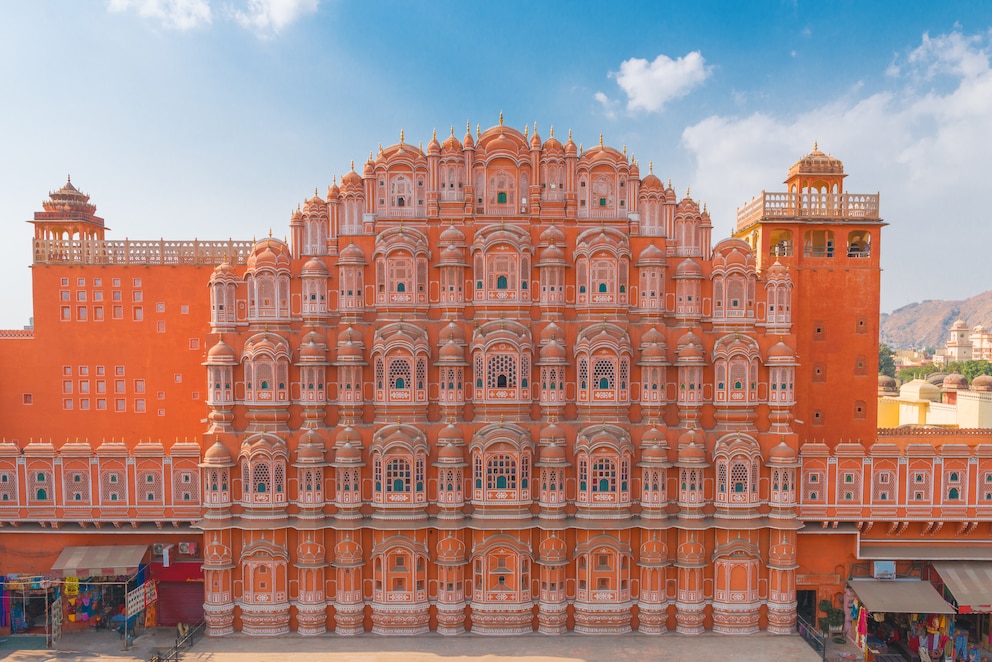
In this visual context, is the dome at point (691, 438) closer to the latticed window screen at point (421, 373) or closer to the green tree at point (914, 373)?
the latticed window screen at point (421, 373)

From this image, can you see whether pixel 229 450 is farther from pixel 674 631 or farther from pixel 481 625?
pixel 674 631

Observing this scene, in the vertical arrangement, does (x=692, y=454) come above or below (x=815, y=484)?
above

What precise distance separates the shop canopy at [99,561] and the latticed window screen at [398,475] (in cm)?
1088

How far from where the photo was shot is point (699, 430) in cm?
2436

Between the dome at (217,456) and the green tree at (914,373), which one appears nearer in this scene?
the dome at (217,456)

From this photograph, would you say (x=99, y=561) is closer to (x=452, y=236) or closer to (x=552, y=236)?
(x=452, y=236)

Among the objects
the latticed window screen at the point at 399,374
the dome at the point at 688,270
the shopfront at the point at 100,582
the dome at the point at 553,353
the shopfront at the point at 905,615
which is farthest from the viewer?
the dome at the point at 688,270

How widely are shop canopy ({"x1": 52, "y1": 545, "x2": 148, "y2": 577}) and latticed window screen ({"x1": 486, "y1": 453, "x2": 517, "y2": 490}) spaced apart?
14719 millimetres

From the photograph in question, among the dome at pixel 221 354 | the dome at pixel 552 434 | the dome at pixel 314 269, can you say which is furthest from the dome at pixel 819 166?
the dome at pixel 221 354

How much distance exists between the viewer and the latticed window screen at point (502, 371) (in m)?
24.3

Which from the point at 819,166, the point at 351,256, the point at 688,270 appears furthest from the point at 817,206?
the point at 351,256

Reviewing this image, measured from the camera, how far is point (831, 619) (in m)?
24.7

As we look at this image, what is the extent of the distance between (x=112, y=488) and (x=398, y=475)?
12.0 m

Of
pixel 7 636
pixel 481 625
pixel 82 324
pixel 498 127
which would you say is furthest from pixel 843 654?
pixel 82 324
